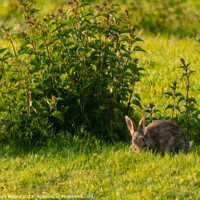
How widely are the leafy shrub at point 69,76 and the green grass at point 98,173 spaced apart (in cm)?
41

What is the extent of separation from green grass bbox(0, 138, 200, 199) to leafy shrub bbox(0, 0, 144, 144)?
412 mm

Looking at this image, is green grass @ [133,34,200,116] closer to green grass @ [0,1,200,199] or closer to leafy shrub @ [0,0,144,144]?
leafy shrub @ [0,0,144,144]

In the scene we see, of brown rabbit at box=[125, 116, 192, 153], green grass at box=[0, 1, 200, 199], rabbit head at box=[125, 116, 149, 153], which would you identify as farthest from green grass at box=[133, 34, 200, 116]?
green grass at box=[0, 1, 200, 199]

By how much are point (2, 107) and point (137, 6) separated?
725 cm

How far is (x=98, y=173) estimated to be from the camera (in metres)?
5.38

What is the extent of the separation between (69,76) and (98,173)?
5.04 ft

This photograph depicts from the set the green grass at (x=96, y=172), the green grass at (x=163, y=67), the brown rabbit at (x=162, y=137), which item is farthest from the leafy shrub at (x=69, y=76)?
the green grass at (x=163, y=67)

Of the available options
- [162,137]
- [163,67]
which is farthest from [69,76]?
[163,67]

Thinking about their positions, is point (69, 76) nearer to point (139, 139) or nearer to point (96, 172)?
point (139, 139)

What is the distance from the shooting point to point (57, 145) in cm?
626

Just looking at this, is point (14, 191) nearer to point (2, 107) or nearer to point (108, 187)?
point (108, 187)

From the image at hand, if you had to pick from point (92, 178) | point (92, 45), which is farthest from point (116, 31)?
point (92, 178)

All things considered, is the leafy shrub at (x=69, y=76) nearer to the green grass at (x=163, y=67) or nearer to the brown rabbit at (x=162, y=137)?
the brown rabbit at (x=162, y=137)

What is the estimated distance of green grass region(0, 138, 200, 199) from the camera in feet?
15.7
